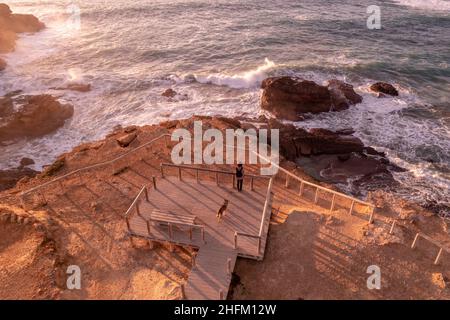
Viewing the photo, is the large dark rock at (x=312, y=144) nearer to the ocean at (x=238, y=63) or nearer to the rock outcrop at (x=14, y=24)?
the ocean at (x=238, y=63)

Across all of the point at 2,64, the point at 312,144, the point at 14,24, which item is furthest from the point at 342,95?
the point at 14,24

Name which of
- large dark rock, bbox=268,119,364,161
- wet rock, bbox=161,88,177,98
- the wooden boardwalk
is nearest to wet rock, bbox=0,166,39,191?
the wooden boardwalk

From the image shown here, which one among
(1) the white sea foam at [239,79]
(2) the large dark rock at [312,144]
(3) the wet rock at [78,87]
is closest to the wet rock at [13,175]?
(3) the wet rock at [78,87]

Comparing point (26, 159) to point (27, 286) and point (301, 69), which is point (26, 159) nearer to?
point (27, 286)

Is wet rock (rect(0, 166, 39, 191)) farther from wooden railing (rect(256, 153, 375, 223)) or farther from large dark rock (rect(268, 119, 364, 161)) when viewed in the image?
large dark rock (rect(268, 119, 364, 161))

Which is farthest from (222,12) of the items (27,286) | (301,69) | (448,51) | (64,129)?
(27,286)

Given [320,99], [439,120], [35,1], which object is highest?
[35,1]
